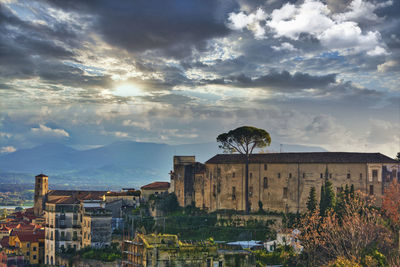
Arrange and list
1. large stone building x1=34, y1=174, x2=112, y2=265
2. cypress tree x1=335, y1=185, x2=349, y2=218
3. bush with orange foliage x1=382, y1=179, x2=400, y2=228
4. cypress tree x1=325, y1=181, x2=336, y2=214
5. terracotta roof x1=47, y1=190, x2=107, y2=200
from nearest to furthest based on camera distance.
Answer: bush with orange foliage x1=382, y1=179, x2=400, y2=228 < cypress tree x1=335, y1=185, x2=349, y2=218 < cypress tree x1=325, y1=181, x2=336, y2=214 < large stone building x1=34, y1=174, x2=112, y2=265 < terracotta roof x1=47, y1=190, x2=107, y2=200

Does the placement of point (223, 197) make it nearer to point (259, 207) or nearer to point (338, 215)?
point (259, 207)

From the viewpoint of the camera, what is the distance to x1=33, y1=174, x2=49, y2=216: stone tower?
111225mm

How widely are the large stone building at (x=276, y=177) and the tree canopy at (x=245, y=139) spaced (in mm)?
1493

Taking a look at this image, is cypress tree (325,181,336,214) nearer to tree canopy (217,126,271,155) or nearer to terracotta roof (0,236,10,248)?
tree canopy (217,126,271,155)

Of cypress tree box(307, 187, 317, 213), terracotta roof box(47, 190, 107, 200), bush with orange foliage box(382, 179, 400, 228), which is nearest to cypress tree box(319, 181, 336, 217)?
cypress tree box(307, 187, 317, 213)

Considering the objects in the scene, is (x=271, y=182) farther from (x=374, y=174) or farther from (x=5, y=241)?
(x=5, y=241)

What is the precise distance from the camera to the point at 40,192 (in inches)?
4434

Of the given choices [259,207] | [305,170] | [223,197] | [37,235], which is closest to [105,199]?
[37,235]

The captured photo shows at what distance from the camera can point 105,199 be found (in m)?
85.4

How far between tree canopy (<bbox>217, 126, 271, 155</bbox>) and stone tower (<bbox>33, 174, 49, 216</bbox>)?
4583 cm

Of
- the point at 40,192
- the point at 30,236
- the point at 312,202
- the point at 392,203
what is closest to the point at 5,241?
the point at 30,236

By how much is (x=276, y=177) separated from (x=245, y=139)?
Result: 27.0ft

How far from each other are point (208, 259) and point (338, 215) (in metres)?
29.5

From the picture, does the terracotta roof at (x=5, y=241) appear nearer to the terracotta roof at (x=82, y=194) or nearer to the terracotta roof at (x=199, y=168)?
the terracotta roof at (x=82, y=194)
